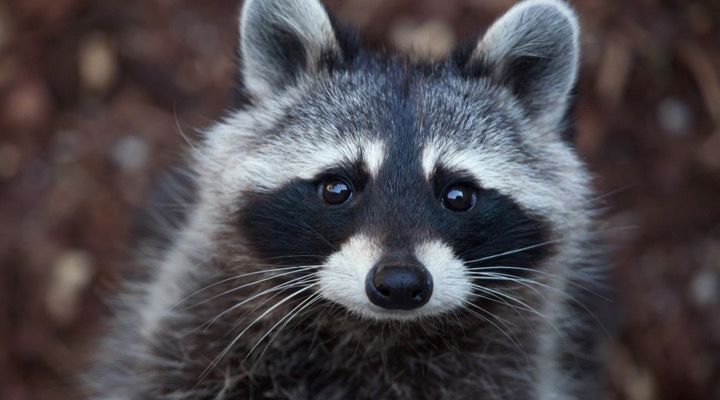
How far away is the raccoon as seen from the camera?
2715 millimetres

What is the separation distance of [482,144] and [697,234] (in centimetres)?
211

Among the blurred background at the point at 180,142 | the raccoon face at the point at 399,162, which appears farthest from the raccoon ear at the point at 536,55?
the blurred background at the point at 180,142

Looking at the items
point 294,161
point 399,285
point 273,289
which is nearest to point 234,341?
point 273,289

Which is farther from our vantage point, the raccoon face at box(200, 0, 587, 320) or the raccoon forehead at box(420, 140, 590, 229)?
the raccoon forehead at box(420, 140, 590, 229)

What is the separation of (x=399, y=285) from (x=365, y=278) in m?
0.10

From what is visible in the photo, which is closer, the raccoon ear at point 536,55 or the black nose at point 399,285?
the black nose at point 399,285

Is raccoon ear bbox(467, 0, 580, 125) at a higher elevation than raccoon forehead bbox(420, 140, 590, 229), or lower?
higher

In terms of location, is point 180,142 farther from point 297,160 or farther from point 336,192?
point 336,192

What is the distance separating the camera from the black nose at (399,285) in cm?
249

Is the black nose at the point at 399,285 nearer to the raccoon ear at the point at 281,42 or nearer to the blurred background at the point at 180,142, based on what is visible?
the raccoon ear at the point at 281,42

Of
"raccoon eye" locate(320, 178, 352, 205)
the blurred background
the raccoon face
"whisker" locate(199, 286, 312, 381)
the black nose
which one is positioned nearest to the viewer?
the black nose

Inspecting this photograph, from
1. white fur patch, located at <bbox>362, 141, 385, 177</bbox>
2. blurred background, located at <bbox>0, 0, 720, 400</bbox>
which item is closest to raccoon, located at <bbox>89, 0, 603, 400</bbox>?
white fur patch, located at <bbox>362, 141, 385, 177</bbox>

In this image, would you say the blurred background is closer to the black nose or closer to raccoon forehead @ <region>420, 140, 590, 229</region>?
raccoon forehead @ <region>420, 140, 590, 229</region>

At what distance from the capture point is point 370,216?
2.62 metres
